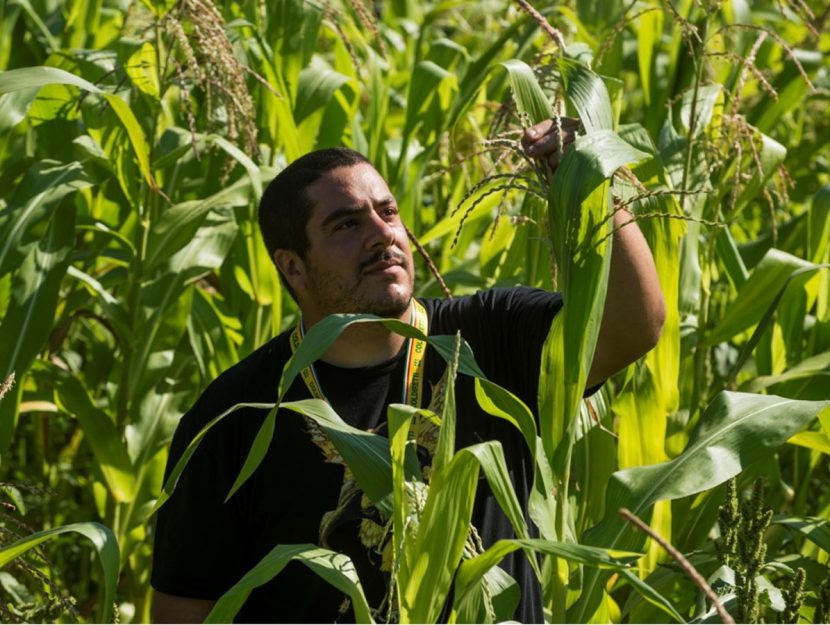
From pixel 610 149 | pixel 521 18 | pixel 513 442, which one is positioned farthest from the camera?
pixel 521 18

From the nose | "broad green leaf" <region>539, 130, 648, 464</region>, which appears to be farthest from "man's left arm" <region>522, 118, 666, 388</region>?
the nose

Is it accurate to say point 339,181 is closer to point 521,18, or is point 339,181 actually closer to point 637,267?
point 637,267

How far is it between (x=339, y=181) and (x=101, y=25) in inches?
71.8

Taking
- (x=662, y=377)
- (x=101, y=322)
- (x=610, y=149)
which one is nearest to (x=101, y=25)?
(x=101, y=322)

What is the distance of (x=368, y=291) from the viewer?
2.52 m

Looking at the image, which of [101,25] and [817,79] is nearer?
[101,25]

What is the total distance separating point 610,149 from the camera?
1976mm

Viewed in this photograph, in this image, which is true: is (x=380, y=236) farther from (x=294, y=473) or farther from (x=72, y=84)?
(x=72, y=84)

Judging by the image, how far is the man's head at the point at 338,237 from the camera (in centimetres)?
253

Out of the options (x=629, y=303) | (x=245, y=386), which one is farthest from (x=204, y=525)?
(x=629, y=303)

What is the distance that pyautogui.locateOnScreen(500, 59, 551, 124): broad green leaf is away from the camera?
7.48 feet

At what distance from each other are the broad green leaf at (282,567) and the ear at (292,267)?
0.95m

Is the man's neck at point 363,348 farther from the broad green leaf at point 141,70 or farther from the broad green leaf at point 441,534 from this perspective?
the broad green leaf at point 141,70

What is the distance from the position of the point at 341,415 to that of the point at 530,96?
689 mm
